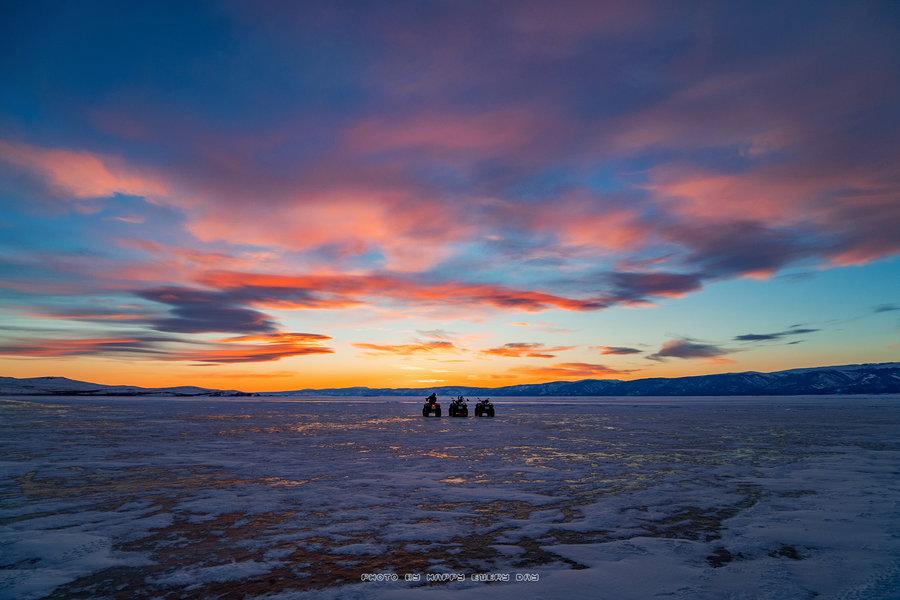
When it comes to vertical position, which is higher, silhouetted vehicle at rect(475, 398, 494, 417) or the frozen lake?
the frozen lake

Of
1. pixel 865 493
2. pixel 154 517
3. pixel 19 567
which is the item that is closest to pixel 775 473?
pixel 865 493

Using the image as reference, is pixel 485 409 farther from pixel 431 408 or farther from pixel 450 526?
pixel 450 526

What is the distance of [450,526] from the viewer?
29.0 feet

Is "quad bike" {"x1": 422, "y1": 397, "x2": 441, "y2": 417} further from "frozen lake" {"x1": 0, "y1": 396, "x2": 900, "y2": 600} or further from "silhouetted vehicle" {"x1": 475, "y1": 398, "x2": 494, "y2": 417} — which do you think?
"frozen lake" {"x1": 0, "y1": 396, "x2": 900, "y2": 600}

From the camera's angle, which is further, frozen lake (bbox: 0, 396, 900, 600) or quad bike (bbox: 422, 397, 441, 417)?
quad bike (bbox: 422, 397, 441, 417)

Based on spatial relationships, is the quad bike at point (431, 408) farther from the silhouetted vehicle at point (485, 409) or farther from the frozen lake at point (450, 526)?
the frozen lake at point (450, 526)

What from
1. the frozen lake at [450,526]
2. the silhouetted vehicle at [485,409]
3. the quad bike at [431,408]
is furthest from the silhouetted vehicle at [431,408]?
the frozen lake at [450,526]

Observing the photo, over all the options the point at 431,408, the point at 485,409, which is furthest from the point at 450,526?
the point at 485,409

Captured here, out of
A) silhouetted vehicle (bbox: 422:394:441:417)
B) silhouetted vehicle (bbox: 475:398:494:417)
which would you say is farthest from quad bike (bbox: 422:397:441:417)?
silhouetted vehicle (bbox: 475:398:494:417)

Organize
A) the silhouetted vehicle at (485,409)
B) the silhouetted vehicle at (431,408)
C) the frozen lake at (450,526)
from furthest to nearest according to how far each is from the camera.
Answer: the silhouetted vehicle at (485,409), the silhouetted vehicle at (431,408), the frozen lake at (450,526)

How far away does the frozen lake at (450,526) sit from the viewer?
20.4ft

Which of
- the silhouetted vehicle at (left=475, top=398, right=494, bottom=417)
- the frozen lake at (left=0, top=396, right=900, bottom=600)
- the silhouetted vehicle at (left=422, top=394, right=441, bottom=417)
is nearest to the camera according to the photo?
the frozen lake at (left=0, top=396, right=900, bottom=600)

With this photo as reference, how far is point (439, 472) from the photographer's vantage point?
14695 millimetres

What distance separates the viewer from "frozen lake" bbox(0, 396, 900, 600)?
622cm
